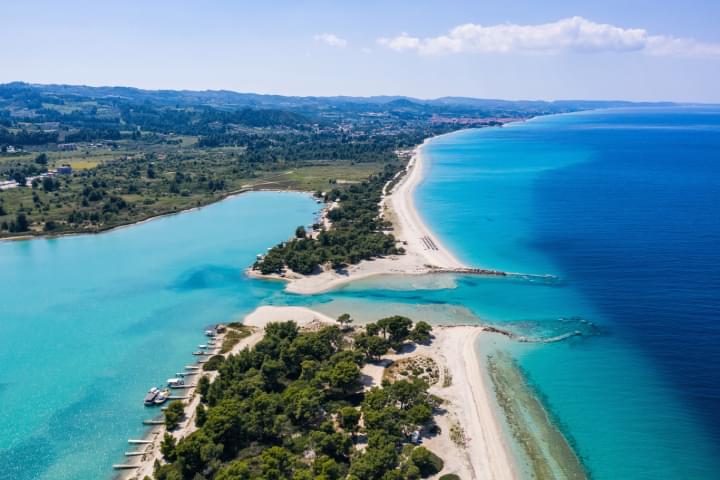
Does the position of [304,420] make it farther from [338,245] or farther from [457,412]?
[338,245]

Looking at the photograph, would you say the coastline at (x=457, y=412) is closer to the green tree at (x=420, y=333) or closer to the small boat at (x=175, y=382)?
the green tree at (x=420, y=333)

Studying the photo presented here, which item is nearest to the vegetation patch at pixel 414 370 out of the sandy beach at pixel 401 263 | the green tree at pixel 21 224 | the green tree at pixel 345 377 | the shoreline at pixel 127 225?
the green tree at pixel 345 377

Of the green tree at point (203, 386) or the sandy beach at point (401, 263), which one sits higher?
the sandy beach at point (401, 263)

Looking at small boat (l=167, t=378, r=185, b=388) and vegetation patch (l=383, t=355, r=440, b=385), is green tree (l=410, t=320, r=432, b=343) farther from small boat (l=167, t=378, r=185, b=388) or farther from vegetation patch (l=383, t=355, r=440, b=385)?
small boat (l=167, t=378, r=185, b=388)

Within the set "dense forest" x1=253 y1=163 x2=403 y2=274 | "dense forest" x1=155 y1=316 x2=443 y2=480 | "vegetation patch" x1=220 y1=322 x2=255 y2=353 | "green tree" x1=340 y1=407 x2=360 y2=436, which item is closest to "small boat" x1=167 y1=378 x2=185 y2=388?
"dense forest" x1=155 y1=316 x2=443 y2=480

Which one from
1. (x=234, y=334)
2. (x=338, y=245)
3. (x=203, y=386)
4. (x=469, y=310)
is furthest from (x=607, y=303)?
(x=203, y=386)

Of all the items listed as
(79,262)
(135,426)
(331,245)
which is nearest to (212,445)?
(135,426)
